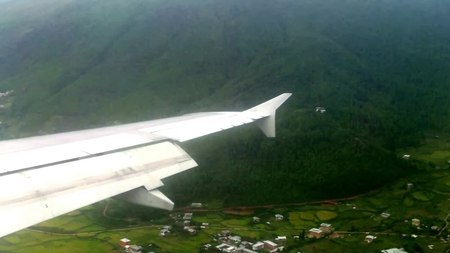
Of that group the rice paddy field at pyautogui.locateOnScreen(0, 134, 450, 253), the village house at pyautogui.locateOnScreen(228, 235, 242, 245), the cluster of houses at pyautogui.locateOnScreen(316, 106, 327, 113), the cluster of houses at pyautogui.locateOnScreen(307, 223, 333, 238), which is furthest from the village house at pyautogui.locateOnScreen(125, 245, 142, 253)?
the cluster of houses at pyautogui.locateOnScreen(316, 106, 327, 113)

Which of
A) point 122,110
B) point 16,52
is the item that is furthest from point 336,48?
point 16,52

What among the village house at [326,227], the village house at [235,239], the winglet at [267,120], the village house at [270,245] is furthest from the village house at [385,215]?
the winglet at [267,120]

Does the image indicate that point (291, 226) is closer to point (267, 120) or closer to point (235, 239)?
point (235, 239)

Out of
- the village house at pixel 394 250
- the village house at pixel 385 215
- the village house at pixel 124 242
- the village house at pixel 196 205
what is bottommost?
the village house at pixel 394 250

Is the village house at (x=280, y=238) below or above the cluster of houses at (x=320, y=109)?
below

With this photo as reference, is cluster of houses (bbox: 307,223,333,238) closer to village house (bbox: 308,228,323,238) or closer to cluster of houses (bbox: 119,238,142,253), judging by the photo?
village house (bbox: 308,228,323,238)

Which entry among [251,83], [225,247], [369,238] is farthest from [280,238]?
[251,83]

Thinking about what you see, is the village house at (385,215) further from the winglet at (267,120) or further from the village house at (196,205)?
the winglet at (267,120)

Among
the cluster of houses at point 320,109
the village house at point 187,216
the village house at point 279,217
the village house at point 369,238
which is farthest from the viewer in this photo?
the cluster of houses at point 320,109
